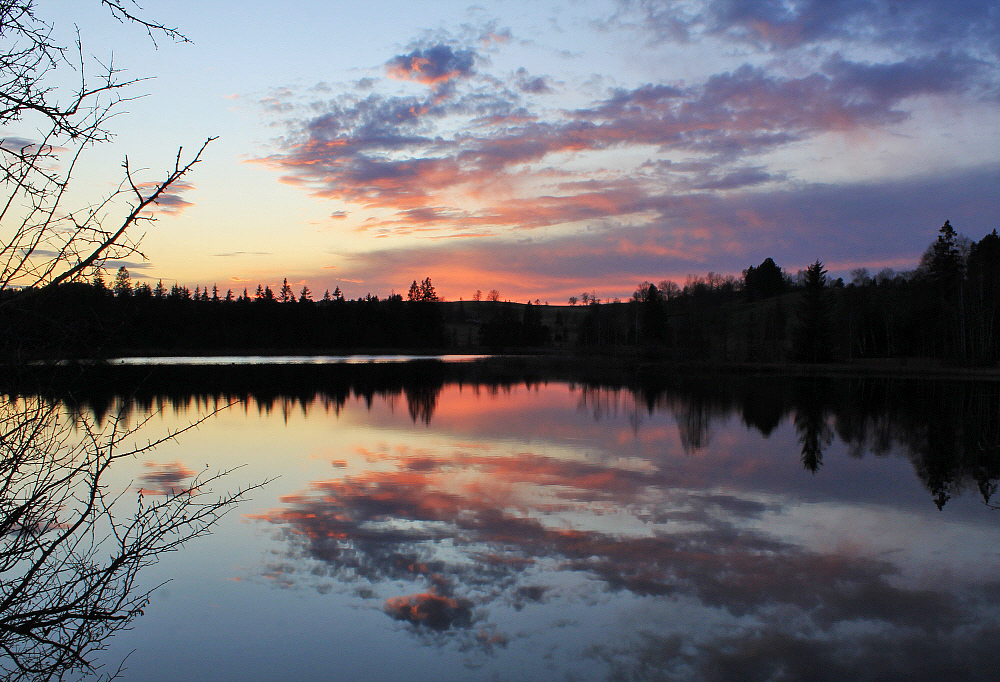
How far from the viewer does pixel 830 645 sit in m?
5.60

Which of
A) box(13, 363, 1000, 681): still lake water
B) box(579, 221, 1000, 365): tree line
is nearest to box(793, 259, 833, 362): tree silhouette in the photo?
box(579, 221, 1000, 365): tree line

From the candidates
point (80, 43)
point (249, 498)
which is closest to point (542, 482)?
point (249, 498)

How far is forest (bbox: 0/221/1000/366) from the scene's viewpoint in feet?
10.6

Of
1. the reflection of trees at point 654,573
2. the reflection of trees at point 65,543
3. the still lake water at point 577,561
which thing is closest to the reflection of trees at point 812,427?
the still lake water at point 577,561

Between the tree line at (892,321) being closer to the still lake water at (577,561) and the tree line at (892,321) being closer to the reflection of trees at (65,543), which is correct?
the still lake water at (577,561)

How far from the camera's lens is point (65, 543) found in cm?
767

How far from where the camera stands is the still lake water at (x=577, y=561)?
5.48m

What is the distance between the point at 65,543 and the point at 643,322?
70.1 m

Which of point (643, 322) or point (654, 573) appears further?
point (643, 322)

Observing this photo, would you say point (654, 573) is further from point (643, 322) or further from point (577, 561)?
point (643, 322)

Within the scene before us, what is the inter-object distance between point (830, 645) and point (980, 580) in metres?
2.80

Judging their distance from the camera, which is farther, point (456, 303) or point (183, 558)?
point (456, 303)

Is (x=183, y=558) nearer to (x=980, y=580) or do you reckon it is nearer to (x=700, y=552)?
(x=700, y=552)

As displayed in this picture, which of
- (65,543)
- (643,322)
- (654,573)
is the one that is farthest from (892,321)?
(65,543)
